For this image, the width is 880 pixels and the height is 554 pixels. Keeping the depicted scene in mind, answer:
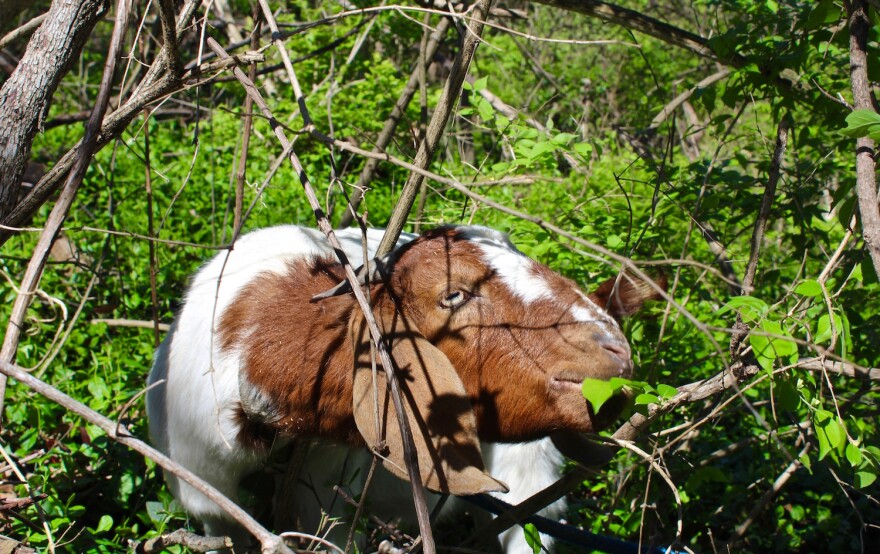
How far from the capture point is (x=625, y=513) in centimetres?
385

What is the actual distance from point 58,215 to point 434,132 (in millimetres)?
1215

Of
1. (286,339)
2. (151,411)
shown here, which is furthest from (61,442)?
(286,339)

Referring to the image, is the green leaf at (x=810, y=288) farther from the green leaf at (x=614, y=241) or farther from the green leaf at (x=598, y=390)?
the green leaf at (x=614, y=241)

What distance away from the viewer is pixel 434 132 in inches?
115

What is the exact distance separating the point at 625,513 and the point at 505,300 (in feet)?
5.15

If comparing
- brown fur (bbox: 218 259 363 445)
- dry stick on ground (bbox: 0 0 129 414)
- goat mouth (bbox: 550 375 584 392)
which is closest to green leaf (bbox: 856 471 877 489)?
goat mouth (bbox: 550 375 584 392)

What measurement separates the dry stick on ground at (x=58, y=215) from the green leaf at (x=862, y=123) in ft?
6.81

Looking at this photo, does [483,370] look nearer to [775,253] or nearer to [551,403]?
[551,403]

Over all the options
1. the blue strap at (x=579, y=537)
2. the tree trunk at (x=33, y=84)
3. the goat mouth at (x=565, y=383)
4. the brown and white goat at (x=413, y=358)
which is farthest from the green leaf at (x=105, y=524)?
the goat mouth at (x=565, y=383)

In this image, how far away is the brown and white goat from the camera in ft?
8.34

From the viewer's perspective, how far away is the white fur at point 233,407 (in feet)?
9.42

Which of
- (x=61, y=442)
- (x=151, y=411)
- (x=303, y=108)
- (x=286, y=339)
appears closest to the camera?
(x=303, y=108)

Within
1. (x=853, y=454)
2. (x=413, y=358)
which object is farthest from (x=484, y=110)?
(x=853, y=454)

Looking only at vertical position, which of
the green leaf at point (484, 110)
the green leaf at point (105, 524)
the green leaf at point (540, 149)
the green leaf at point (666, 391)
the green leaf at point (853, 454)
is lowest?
the green leaf at point (105, 524)
